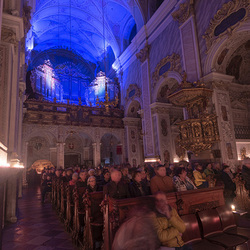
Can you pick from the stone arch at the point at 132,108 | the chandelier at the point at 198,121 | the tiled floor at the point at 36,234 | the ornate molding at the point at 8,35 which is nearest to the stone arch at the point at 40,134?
the stone arch at the point at 132,108

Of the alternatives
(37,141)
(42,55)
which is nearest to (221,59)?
(37,141)

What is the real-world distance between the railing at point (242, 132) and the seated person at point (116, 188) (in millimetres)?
10121

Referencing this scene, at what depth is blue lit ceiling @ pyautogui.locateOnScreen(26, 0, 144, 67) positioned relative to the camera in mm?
17344

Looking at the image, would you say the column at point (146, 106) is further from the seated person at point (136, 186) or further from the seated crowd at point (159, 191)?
the seated person at point (136, 186)

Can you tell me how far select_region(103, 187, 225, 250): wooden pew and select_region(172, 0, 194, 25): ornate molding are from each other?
31.3 ft

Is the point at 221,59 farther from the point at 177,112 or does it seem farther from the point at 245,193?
→ the point at 177,112

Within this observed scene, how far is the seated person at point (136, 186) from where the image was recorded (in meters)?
3.60

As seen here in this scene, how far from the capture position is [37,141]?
17781mm

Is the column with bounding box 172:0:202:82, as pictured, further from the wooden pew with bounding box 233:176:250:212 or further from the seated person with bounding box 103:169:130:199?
the seated person with bounding box 103:169:130:199

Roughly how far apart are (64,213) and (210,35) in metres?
9.18

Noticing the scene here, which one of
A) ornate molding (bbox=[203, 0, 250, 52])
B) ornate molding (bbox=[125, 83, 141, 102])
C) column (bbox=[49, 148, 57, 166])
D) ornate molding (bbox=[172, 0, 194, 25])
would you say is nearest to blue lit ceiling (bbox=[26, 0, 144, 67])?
ornate molding (bbox=[125, 83, 141, 102])

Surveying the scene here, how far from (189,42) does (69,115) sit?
1052 centimetres

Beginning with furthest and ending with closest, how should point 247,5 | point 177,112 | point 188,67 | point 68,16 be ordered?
point 68,16
point 177,112
point 188,67
point 247,5

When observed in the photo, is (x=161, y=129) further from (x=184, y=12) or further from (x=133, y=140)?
(x=184, y=12)
